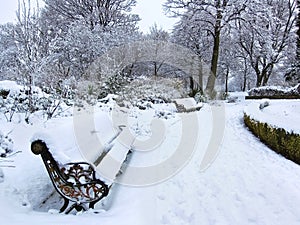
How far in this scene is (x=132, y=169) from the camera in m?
4.22

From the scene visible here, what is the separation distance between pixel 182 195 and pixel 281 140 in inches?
111

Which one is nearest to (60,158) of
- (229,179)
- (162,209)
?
(162,209)

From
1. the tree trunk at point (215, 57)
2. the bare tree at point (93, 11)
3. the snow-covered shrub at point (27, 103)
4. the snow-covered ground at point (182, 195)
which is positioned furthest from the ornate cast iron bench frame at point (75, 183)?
the bare tree at point (93, 11)

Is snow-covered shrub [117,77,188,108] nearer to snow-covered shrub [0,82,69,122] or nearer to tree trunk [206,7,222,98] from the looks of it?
tree trunk [206,7,222,98]

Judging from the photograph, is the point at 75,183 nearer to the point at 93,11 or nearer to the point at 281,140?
the point at 281,140

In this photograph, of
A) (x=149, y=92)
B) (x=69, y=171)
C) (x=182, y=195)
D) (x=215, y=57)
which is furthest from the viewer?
(x=215, y=57)

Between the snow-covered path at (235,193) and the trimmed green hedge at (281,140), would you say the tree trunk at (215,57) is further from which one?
the snow-covered path at (235,193)

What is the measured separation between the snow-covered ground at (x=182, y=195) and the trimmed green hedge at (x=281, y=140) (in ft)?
0.62

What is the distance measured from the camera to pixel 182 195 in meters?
3.34

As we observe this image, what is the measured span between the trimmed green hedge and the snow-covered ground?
19 cm

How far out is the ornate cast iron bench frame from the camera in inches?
99.3

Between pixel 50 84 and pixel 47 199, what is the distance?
19.8ft

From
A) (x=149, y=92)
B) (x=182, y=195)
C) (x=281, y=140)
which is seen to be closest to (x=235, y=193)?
(x=182, y=195)

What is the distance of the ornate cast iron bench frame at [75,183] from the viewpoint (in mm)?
2521
